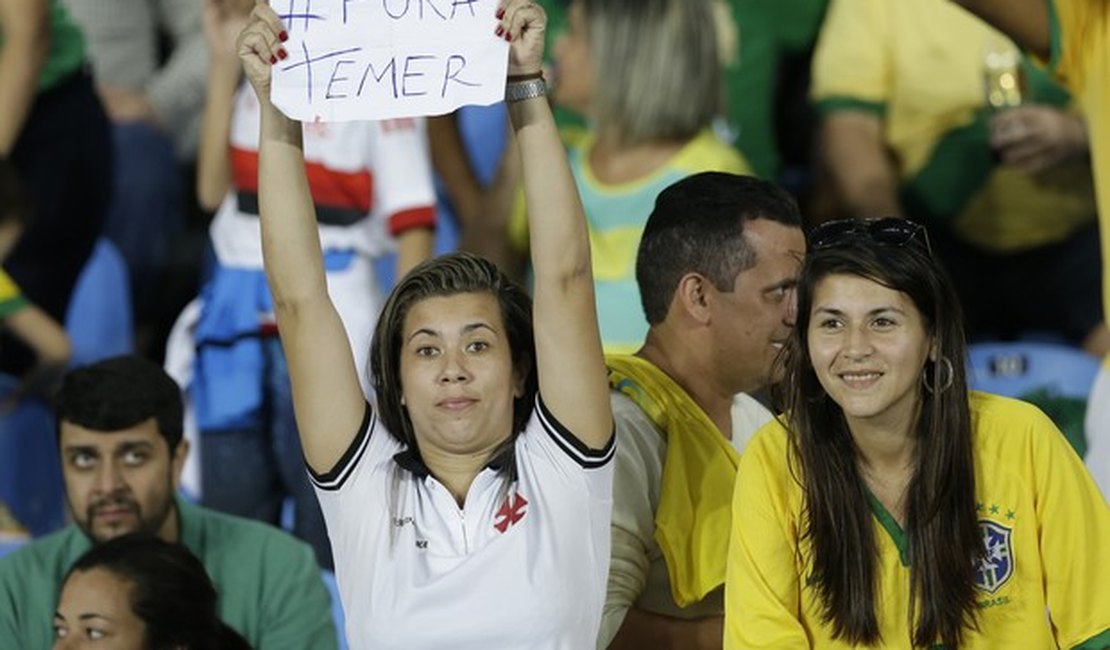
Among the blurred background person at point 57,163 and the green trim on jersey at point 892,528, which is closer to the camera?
the green trim on jersey at point 892,528

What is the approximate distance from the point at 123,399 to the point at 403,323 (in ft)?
4.56

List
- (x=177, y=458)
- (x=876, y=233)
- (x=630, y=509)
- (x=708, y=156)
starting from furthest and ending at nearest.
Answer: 1. (x=708, y=156)
2. (x=177, y=458)
3. (x=630, y=509)
4. (x=876, y=233)

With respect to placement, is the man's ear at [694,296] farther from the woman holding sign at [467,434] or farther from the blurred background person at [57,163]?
the blurred background person at [57,163]

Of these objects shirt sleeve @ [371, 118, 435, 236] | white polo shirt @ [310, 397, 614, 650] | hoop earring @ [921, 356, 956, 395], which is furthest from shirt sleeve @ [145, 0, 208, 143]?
hoop earring @ [921, 356, 956, 395]

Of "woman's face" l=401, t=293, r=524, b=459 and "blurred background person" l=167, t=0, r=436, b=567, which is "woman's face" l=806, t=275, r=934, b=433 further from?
"blurred background person" l=167, t=0, r=436, b=567

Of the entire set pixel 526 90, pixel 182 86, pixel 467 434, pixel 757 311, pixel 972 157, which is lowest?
pixel 467 434

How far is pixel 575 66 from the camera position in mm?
6059

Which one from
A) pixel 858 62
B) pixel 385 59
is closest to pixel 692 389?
pixel 385 59

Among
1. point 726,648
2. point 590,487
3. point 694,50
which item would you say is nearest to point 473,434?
point 590,487

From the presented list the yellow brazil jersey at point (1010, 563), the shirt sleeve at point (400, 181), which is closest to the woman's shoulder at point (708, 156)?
the shirt sleeve at point (400, 181)

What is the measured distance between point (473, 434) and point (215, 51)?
253cm

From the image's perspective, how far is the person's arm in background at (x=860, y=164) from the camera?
5891 millimetres

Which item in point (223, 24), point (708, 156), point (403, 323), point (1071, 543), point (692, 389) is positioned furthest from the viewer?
point (223, 24)

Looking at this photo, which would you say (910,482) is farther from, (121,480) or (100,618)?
(121,480)
